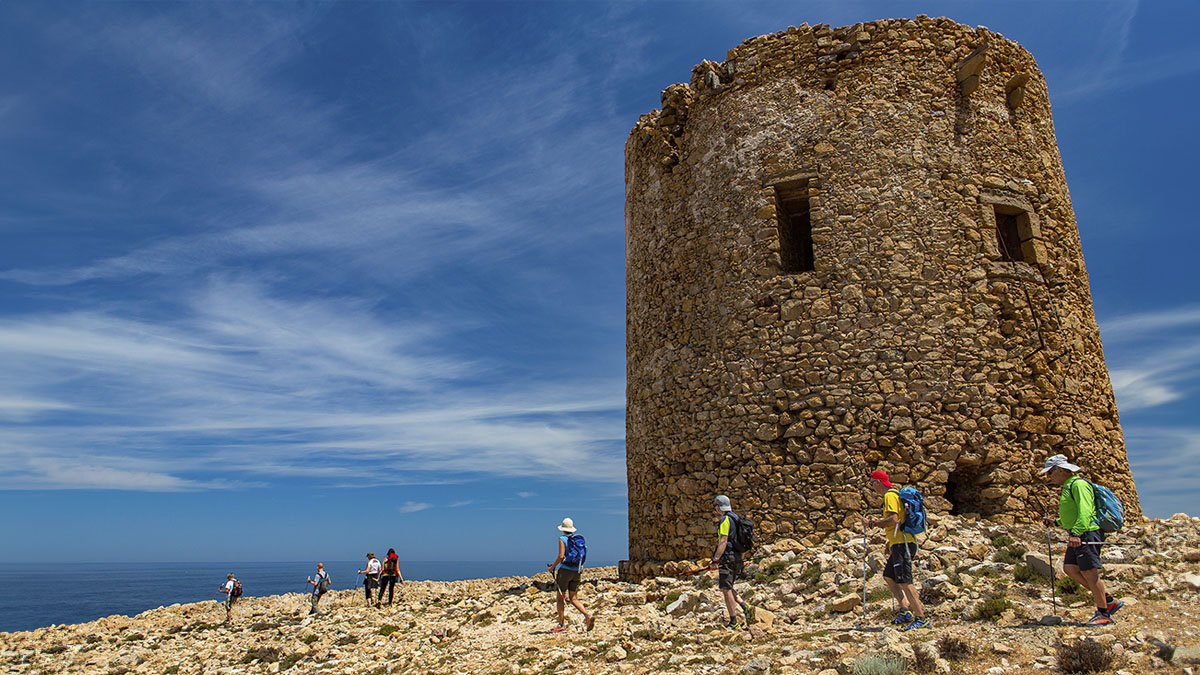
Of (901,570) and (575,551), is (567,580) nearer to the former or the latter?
(575,551)

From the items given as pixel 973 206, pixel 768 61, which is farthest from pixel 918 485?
pixel 768 61

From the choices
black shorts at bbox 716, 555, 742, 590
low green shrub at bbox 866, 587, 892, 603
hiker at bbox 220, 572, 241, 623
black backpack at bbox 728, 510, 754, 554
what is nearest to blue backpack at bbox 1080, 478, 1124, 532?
low green shrub at bbox 866, 587, 892, 603

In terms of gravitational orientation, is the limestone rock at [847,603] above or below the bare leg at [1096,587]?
below

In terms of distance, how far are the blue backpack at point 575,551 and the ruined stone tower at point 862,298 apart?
2.47 m

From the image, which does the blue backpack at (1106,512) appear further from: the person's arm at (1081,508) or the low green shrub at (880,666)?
the low green shrub at (880,666)

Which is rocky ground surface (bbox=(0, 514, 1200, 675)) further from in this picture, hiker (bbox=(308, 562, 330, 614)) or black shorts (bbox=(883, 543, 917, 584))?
hiker (bbox=(308, 562, 330, 614))

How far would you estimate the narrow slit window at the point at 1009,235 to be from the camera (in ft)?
32.7

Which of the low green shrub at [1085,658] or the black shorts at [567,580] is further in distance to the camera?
the black shorts at [567,580]

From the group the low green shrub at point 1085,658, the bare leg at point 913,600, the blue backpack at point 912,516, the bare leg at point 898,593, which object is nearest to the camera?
the low green shrub at point 1085,658

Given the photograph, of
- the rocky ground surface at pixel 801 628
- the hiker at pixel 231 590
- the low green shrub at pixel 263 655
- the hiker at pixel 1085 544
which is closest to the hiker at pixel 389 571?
the rocky ground surface at pixel 801 628

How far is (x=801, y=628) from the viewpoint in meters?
6.30

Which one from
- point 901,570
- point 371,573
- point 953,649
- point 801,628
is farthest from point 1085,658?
point 371,573

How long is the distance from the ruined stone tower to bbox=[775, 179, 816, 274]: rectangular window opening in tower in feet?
0.14

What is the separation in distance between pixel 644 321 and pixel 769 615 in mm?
5611
